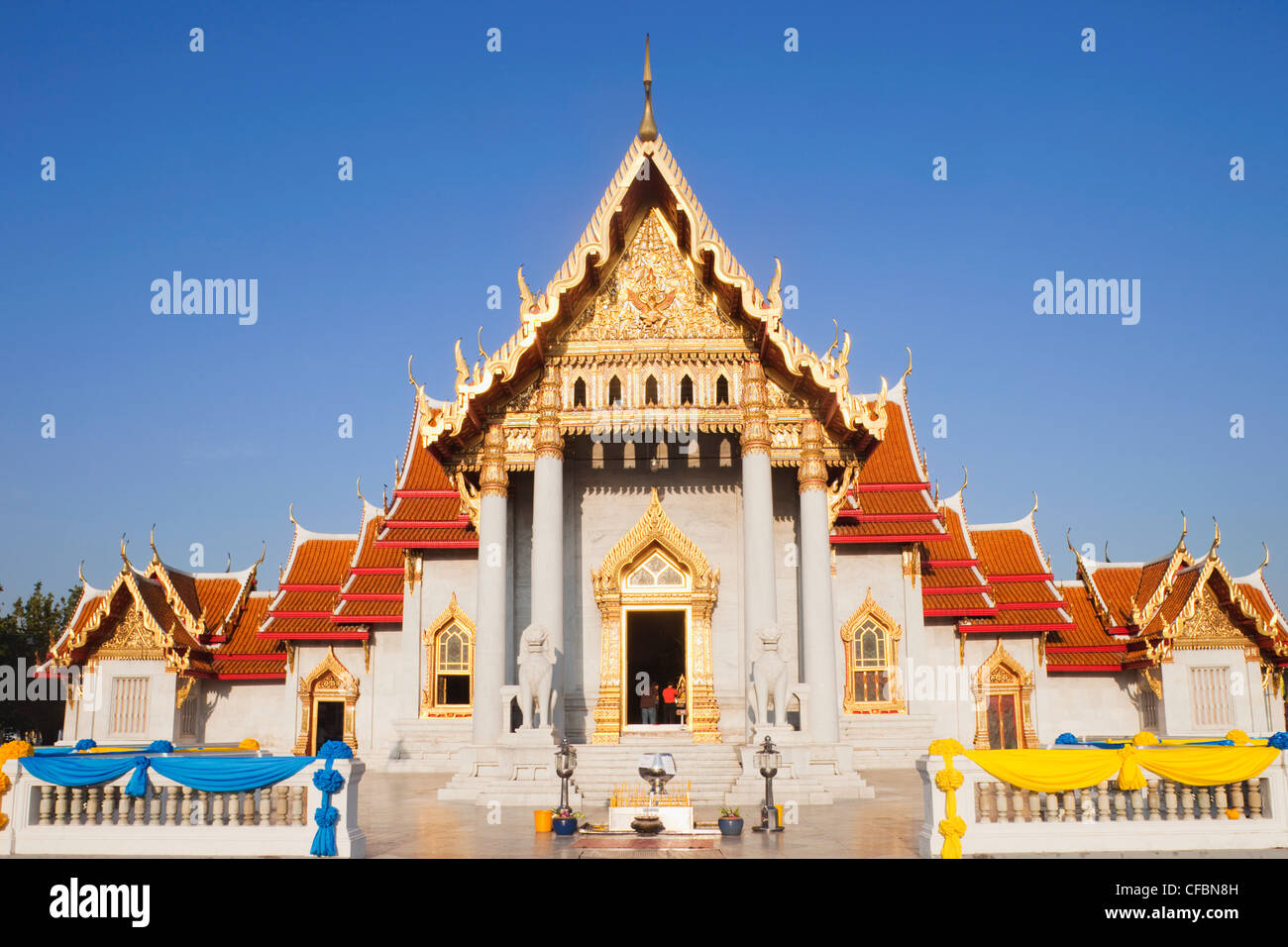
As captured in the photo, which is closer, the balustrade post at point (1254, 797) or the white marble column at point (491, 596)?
the balustrade post at point (1254, 797)

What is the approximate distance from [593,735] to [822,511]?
4.85 metres

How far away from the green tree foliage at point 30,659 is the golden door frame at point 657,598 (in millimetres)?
19094

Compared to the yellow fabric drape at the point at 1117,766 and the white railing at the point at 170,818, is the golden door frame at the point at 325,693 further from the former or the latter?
the yellow fabric drape at the point at 1117,766

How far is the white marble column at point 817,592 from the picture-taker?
14.9 meters

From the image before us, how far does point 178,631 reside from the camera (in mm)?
24406

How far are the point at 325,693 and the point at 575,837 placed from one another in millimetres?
14378

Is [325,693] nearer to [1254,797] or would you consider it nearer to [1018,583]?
[1018,583]

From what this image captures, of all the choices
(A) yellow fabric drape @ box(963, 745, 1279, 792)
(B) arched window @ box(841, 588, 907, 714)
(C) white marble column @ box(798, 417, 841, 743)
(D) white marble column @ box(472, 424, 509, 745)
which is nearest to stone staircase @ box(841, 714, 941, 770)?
(B) arched window @ box(841, 588, 907, 714)

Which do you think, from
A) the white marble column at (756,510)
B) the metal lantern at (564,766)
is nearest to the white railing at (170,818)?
A: the metal lantern at (564,766)

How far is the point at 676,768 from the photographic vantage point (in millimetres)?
13945

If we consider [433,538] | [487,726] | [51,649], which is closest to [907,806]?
[487,726]

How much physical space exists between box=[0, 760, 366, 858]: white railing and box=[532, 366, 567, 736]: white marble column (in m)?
6.21
